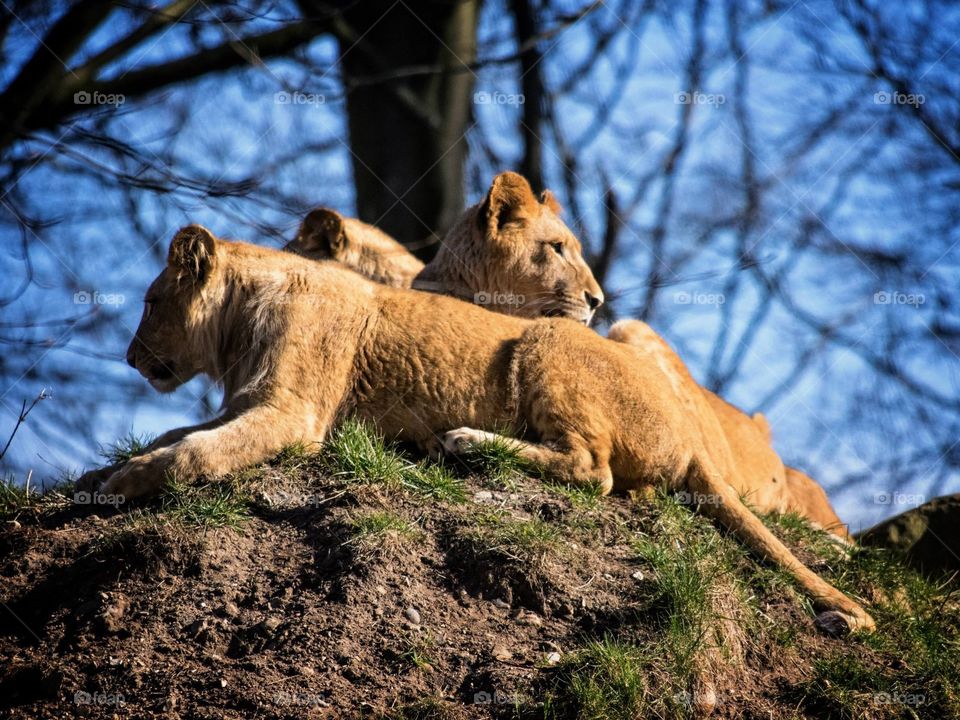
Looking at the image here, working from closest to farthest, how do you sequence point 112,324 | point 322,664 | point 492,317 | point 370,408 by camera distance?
1. point 322,664
2. point 370,408
3. point 492,317
4. point 112,324

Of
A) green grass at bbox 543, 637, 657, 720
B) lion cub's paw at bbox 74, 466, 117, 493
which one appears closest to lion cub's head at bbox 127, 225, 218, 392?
lion cub's paw at bbox 74, 466, 117, 493

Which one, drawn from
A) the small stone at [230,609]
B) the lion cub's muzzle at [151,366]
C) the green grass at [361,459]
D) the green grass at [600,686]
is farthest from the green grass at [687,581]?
the lion cub's muzzle at [151,366]

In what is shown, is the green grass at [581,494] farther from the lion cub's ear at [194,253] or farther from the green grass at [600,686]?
the lion cub's ear at [194,253]

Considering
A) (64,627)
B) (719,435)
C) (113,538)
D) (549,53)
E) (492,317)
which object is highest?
(549,53)

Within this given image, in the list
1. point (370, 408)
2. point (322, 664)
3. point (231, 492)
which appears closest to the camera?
point (322, 664)

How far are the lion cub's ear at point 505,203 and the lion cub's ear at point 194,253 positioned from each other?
2467 mm

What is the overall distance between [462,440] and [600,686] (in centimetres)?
179

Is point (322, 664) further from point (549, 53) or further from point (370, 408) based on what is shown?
point (549, 53)

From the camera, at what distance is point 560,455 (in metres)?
6.26

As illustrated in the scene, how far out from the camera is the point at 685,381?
23.5ft

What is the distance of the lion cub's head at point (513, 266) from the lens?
8.45m

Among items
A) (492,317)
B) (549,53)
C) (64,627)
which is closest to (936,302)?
(549,53)

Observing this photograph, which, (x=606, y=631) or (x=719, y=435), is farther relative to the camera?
(x=719, y=435)

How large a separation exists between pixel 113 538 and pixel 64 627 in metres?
0.48
